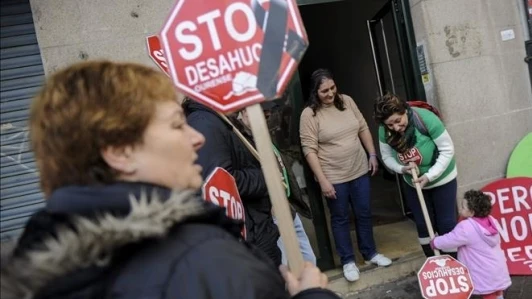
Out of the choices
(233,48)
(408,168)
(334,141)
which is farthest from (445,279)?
(233,48)

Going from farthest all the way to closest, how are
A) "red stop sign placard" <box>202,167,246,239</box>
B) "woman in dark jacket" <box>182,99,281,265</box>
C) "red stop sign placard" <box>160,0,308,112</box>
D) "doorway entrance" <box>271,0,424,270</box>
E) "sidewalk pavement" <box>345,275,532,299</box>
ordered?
"doorway entrance" <box>271,0,424,270</box> < "sidewalk pavement" <box>345,275,532,299</box> < "woman in dark jacket" <box>182,99,281,265</box> < "red stop sign placard" <box>202,167,246,239</box> < "red stop sign placard" <box>160,0,308,112</box>

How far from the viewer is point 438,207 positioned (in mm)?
3754

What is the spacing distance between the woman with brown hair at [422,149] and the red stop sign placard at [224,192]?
5.14ft

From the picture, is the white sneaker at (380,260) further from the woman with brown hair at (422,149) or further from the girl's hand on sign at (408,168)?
the girl's hand on sign at (408,168)

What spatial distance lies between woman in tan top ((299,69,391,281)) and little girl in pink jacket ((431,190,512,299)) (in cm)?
88

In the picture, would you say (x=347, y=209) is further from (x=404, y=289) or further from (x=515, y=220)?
(x=515, y=220)

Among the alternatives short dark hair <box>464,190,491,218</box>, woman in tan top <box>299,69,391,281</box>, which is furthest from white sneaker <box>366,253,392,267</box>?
short dark hair <box>464,190,491,218</box>

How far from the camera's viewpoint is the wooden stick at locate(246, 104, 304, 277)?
1.44m

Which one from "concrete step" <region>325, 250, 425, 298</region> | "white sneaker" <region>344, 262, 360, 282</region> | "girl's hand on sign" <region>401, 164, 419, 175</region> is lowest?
"concrete step" <region>325, 250, 425, 298</region>

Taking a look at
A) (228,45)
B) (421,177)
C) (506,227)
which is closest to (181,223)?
(228,45)

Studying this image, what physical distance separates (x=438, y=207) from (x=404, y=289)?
804 mm

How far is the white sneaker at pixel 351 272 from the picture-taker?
13.2ft

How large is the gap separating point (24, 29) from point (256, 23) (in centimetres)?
272

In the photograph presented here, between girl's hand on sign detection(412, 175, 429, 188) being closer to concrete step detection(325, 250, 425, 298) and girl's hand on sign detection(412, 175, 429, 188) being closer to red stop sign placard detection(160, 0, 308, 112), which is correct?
concrete step detection(325, 250, 425, 298)
